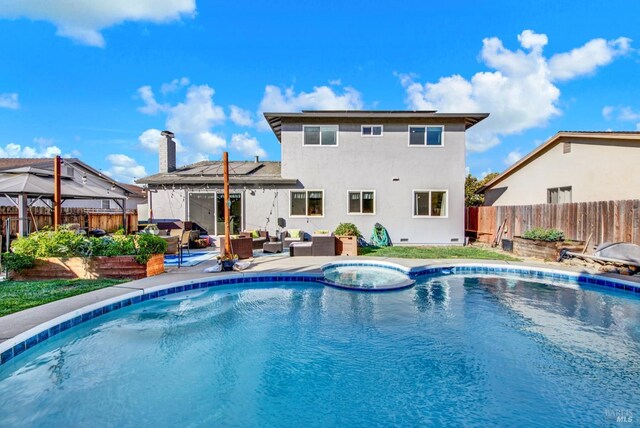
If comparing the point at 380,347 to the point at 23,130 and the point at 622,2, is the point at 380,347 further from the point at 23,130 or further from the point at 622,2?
the point at 23,130

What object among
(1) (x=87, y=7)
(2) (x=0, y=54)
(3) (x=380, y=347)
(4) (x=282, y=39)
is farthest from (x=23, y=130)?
(3) (x=380, y=347)

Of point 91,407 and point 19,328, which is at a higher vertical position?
point 19,328

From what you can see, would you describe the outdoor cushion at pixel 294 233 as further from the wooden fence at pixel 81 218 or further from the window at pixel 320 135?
the wooden fence at pixel 81 218

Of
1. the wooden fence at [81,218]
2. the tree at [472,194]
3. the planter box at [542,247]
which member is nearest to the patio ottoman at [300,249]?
the planter box at [542,247]

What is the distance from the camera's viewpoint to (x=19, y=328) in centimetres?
445

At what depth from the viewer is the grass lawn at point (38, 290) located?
17.8 ft

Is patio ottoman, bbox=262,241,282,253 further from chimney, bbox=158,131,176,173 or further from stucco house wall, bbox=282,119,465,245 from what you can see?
chimney, bbox=158,131,176,173

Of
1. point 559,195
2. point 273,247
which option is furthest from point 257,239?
point 559,195

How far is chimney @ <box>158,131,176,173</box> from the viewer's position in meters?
15.8

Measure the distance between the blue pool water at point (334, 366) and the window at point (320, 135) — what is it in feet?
29.1

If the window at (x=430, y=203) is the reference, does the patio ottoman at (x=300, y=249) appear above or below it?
below

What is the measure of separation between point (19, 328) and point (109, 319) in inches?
55.3

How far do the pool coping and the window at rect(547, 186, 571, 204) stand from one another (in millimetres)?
6044

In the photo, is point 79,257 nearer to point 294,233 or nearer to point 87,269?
point 87,269
